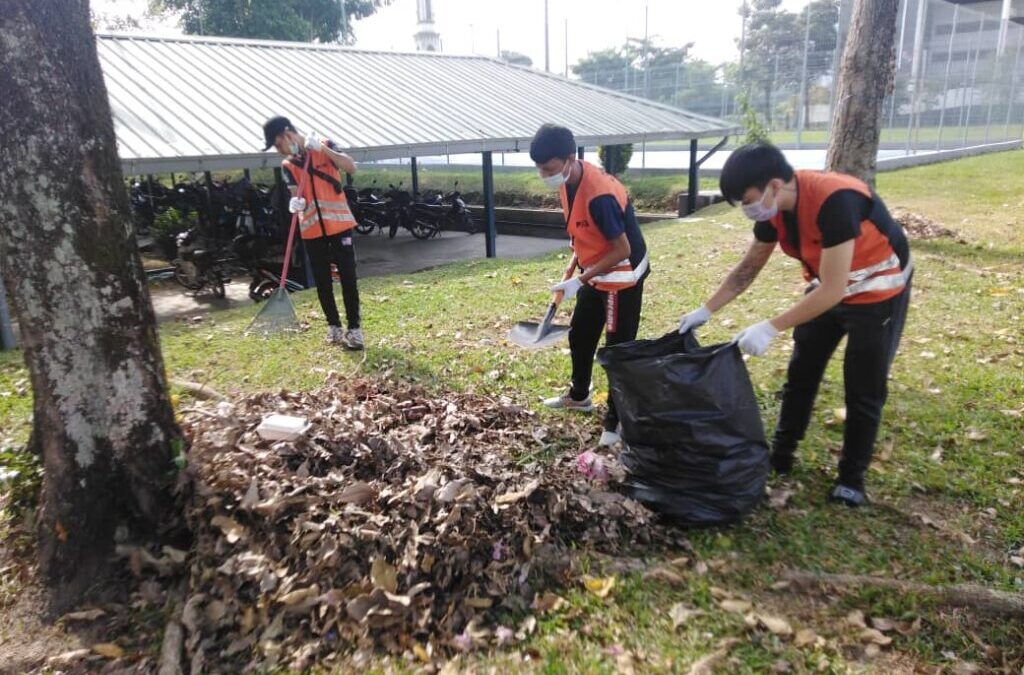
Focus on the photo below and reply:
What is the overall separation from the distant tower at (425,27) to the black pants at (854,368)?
107ft

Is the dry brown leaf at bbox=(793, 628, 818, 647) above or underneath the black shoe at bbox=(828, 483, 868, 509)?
underneath

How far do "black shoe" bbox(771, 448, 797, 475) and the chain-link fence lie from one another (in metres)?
18.8

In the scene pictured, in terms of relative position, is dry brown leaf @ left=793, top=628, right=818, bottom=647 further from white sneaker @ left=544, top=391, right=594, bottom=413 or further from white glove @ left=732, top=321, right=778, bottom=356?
white sneaker @ left=544, top=391, right=594, bottom=413

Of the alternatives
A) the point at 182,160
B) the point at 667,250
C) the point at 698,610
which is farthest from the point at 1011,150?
the point at 698,610

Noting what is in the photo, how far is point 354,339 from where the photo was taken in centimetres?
592

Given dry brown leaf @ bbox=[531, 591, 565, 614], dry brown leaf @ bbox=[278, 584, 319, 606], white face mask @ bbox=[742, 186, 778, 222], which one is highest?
white face mask @ bbox=[742, 186, 778, 222]

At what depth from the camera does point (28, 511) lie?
3.09 m

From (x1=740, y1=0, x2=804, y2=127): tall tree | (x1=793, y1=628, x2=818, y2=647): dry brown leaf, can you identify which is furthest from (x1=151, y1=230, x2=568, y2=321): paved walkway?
(x1=740, y1=0, x2=804, y2=127): tall tree

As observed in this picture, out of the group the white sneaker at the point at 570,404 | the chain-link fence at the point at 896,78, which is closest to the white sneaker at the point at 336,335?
the white sneaker at the point at 570,404

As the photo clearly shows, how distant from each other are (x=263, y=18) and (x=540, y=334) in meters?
25.8

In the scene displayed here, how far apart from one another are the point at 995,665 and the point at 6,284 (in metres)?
3.65

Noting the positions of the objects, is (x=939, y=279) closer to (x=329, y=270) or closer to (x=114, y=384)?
(x=329, y=270)

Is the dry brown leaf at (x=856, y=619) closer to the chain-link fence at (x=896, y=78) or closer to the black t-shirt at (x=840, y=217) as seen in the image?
the black t-shirt at (x=840, y=217)

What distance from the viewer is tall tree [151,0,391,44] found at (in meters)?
26.2
